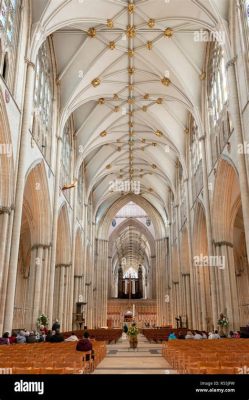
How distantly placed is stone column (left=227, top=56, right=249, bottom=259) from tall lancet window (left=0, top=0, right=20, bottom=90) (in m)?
9.00

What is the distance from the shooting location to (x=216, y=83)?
19438 mm

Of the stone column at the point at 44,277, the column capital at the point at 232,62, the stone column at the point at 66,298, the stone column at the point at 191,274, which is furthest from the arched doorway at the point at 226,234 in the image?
the stone column at the point at 66,298

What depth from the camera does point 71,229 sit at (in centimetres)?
2580

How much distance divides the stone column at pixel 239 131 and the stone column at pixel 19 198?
842 centimetres

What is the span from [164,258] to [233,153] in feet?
94.1

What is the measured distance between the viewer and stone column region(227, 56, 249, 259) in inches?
525

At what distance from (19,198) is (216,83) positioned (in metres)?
12.4

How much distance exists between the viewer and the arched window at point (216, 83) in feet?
59.5

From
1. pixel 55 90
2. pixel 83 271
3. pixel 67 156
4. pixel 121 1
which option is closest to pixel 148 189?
pixel 83 271

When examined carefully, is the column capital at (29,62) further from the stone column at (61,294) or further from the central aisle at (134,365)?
the stone column at (61,294)

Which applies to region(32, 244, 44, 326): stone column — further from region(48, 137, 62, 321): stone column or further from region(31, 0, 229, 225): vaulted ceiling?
region(31, 0, 229, 225): vaulted ceiling
